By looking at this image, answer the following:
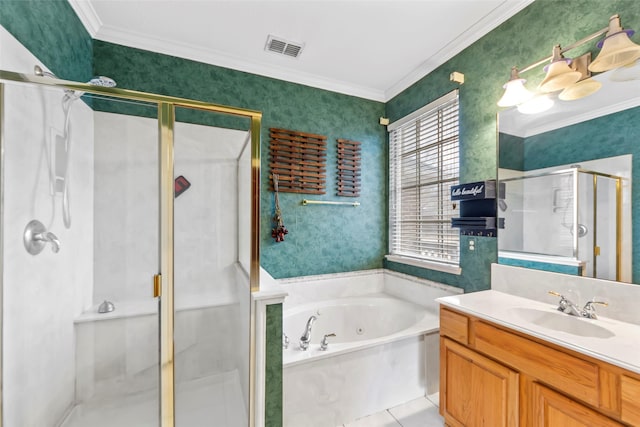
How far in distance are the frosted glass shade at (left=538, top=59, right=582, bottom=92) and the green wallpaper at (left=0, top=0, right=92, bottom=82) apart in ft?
9.14

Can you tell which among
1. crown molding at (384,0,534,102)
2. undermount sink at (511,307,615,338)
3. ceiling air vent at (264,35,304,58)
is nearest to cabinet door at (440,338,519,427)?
undermount sink at (511,307,615,338)

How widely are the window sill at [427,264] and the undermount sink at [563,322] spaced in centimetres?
69

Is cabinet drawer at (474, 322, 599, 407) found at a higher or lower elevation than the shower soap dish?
lower

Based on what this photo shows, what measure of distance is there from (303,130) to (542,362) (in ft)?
8.14

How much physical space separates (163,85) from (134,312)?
1.88 m

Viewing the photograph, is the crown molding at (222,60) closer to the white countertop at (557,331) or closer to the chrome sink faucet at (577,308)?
the white countertop at (557,331)

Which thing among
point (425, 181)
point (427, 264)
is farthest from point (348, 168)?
point (427, 264)

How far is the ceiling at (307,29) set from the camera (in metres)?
1.83

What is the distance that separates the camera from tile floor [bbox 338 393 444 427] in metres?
1.72

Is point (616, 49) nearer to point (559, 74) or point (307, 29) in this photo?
point (559, 74)

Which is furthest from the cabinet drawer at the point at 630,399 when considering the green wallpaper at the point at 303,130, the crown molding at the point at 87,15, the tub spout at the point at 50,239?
the crown molding at the point at 87,15

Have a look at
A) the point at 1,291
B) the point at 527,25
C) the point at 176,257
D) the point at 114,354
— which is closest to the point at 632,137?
the point at 527,25

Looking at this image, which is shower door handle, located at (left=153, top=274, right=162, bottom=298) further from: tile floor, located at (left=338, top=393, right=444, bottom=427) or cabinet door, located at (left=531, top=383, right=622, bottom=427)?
cabinet door, located at (left=531, top=383, right=622, bottom=427)

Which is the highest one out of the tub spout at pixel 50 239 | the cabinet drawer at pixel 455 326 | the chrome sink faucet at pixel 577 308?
the tub spout at pixel 50 239
